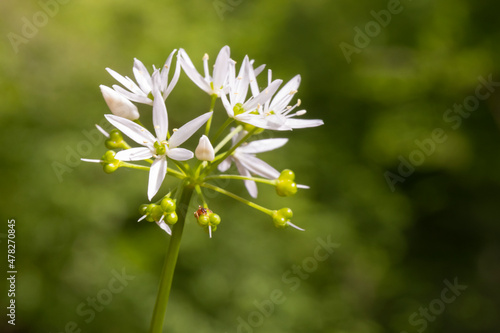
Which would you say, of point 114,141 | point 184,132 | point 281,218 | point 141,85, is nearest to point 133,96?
point 141,85

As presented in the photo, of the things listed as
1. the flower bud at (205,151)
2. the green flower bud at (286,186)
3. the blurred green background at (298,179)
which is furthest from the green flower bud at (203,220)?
the blurred green background at (298,179)

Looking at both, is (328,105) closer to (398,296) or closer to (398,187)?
(398,187)

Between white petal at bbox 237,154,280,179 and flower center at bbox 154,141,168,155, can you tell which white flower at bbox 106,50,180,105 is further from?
white petal at bbox 237,154,280,179

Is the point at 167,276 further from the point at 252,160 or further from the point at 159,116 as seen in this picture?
the point at 252,160

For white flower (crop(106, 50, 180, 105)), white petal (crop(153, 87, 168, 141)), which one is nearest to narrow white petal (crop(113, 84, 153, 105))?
white flower (crop(106, 50, 180, 105))

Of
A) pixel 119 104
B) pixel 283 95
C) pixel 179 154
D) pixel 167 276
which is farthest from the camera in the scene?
pixel 283 95
